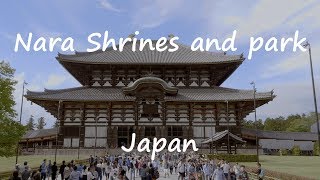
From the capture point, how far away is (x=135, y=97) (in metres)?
51.9

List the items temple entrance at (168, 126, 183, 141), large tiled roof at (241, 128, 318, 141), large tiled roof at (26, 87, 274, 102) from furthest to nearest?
large tiled roof at (241, 128, 318, 141), temple entrance at (168, 126, 183, 141), large tiled roof at (26, 87, 274, 102)

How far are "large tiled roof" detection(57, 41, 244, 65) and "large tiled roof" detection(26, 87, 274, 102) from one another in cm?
443

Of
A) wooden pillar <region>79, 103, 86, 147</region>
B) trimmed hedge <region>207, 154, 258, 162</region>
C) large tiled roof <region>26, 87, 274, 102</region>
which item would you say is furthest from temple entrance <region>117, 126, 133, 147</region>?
trimmed hedge <region>207, 154, 258, 162</region>

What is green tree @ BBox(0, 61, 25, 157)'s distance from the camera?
25.6 meters

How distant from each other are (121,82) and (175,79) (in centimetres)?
884

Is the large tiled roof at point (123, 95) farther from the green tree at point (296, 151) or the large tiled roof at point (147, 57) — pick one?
the green tree at point (296, 151)

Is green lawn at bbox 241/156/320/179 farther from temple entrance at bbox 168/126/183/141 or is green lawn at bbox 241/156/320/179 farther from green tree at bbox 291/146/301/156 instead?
green tree at bbox 291/146/301/156

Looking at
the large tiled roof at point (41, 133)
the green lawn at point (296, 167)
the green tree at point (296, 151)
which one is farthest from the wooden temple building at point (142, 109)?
the green tree at point (296, 151)

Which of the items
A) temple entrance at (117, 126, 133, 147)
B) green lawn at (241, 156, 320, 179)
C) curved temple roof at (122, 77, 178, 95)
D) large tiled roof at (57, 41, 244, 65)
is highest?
large tiled roof at (57, 41, 244, 65)

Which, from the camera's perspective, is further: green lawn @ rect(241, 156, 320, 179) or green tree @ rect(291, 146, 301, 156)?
green tree @ rect(291, 146, 301, 156)

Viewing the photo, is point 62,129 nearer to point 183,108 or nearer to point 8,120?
point 183,108

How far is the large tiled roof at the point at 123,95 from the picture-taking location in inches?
1971

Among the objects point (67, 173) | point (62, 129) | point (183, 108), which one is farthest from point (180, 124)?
point (67, 173)

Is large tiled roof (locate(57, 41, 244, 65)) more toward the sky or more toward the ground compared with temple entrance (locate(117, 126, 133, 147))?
more toward the sky
